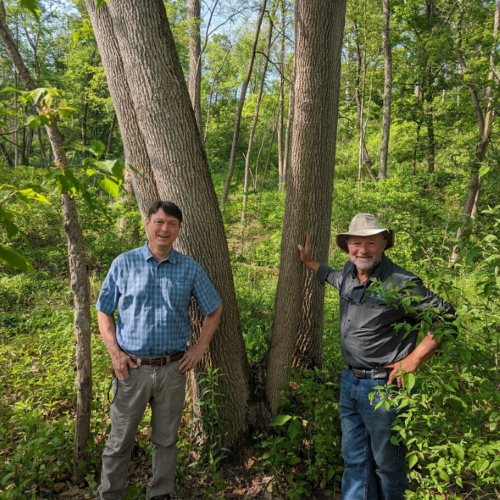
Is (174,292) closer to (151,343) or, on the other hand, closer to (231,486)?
(151,343)

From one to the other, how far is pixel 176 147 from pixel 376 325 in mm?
2047

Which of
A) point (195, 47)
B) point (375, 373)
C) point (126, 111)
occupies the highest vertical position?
point (195, 47)

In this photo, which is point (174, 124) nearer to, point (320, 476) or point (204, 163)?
point (204, 163)

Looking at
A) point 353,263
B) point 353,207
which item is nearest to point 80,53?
point 353,207

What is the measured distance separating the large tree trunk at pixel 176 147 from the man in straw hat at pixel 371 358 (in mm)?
986

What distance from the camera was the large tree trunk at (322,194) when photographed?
3391mm

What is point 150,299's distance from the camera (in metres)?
2.60

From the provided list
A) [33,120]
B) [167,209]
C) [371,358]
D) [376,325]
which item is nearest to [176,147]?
[167,209]

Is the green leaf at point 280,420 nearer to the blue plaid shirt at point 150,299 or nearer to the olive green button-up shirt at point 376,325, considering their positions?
the olive green button-up shirt at point 376,325

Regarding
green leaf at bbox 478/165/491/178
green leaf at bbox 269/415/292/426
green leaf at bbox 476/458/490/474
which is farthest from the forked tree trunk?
green leaf at bbox 476/458/490/474

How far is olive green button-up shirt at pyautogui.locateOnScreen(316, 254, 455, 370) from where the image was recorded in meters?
2.48

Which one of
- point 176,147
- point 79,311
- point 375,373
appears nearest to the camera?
point 375,373

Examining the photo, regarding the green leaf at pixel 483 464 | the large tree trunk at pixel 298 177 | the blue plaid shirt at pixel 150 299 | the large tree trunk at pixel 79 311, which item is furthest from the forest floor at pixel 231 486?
the green leaf at pixel 483 464

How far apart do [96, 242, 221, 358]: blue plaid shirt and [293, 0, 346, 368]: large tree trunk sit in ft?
4.00
